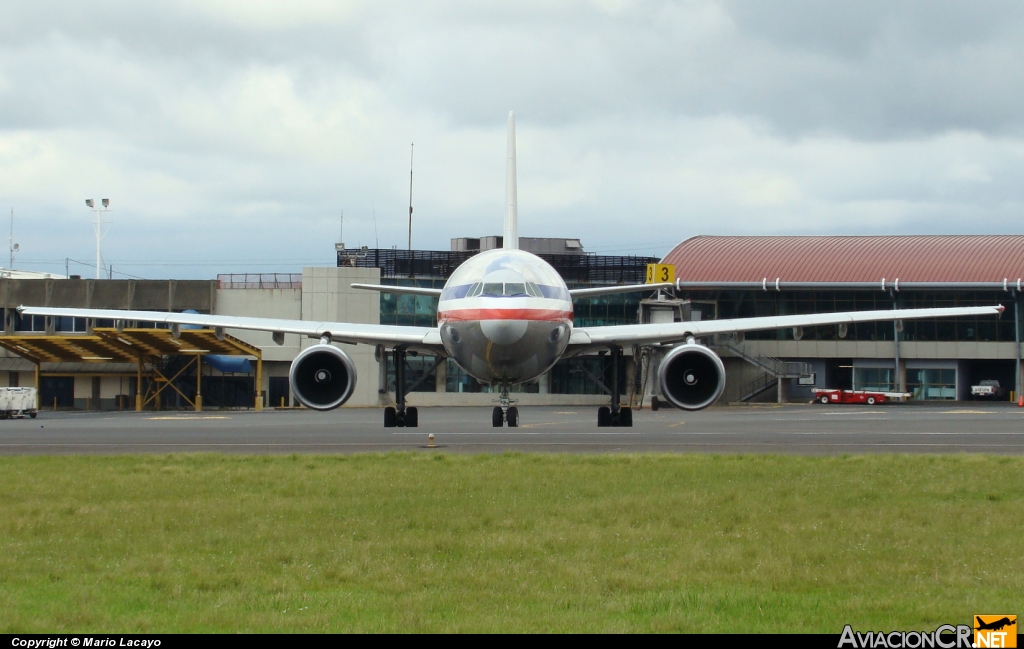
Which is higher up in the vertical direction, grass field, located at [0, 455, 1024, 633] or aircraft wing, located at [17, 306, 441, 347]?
aircraft wing, located at [17, 306, 441, 347]

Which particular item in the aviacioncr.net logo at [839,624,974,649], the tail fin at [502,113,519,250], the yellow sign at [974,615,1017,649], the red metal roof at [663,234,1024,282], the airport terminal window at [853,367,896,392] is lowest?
the aviacioncr.net logo at [839,624,974,649]

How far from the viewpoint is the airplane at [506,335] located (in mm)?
27578

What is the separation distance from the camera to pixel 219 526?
1773 cm

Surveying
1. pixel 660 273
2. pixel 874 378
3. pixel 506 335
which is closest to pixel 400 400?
pixel 506 335

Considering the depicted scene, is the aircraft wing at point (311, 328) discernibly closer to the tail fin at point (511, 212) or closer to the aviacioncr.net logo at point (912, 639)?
the tail fin at point (511, 212)

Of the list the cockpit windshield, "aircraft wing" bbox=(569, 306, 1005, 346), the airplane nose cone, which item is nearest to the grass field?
the airplane nose cone

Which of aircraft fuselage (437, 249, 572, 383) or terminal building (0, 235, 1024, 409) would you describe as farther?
terminal building (0, 235, 1024, 409)

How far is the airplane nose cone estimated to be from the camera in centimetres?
2709

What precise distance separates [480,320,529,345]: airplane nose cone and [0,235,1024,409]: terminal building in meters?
55.1

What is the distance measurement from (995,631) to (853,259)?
88.0 metres

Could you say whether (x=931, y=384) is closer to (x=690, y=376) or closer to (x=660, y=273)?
(x=660, y=273)

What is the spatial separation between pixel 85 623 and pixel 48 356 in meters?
71.8

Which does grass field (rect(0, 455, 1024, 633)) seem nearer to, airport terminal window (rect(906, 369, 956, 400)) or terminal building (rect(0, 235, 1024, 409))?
terminal building (rect(0, 235, 1024, 409))

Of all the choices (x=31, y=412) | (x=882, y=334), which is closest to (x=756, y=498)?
(x=31, y=412)
